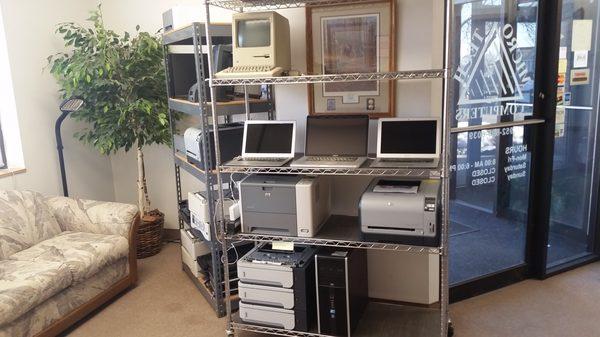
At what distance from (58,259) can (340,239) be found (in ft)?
5.46

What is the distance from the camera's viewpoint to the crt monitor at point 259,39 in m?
2.40

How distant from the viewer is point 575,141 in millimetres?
3254

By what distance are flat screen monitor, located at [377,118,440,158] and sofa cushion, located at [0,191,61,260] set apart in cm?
228

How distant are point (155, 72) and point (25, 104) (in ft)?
3.14

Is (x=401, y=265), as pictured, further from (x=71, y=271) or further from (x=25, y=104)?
(x=25, y=104)

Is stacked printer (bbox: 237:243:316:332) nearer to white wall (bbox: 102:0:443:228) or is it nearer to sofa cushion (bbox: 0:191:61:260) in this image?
white wall (bbox: 102:0:443:228)

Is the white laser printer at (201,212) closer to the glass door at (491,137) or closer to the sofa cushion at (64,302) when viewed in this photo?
the sofa cushion at (64,302)

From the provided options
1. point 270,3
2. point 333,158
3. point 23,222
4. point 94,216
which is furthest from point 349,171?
point 23,222

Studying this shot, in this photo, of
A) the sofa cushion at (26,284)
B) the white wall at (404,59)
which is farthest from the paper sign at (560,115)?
the sofa cushion at (26,284)

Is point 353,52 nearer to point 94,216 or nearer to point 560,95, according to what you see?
point 560,95

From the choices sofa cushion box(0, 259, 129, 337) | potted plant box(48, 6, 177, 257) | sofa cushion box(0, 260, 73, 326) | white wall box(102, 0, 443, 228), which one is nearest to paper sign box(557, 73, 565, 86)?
white wall box(102, 0, 443, 228)

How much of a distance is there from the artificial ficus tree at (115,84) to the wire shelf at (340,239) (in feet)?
4.69

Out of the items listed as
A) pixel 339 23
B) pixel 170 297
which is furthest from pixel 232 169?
pixel 170 297

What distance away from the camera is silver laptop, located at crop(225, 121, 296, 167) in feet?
8.41
